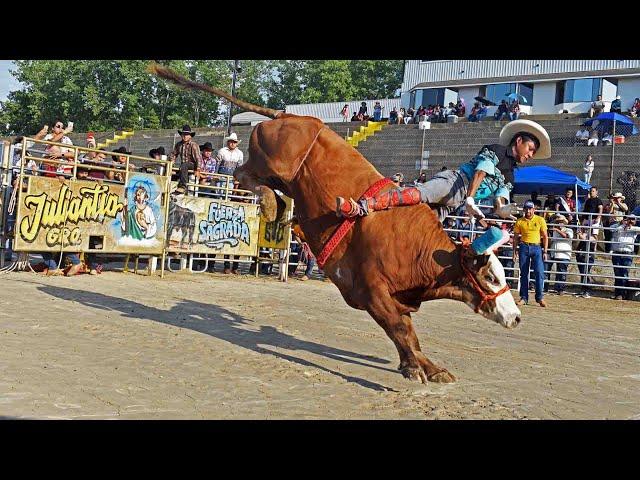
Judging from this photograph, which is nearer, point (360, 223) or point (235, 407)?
point (235, 407)

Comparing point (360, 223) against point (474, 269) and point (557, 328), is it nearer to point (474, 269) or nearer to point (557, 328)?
point (474, 269)

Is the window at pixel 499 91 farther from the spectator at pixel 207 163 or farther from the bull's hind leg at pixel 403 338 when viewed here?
the bull's hind leg at pixel 403 338

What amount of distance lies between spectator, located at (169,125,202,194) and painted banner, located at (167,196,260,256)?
49 centimetres

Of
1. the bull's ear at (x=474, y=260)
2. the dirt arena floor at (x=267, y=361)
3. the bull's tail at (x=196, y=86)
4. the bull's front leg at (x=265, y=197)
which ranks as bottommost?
the dirt arena floor at (x=267, y=361)

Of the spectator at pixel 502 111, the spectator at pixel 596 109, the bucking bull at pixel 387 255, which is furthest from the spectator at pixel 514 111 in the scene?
the bucking bull at pixel 387 255

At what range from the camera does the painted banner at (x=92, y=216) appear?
12.2 meters

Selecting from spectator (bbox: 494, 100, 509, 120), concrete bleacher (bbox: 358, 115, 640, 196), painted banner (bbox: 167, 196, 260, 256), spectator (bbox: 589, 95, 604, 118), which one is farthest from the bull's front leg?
spectator (bbox: 494, 100, 509, 120)

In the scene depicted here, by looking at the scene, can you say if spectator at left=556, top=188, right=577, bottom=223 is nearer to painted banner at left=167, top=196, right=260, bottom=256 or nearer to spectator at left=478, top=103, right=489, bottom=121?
painted banner at left=167, top=196, right=260, bottom=256

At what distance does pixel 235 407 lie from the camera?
516 cm

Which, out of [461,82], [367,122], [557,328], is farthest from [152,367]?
[461,82]

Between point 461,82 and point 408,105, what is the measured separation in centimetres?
419

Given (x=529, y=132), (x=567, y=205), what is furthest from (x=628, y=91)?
(x=529, y=132)

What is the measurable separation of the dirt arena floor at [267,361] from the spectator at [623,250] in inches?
226

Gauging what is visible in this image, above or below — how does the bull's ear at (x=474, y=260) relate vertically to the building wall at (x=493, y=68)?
below
